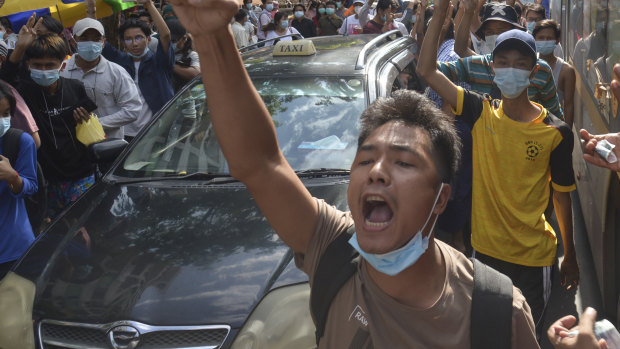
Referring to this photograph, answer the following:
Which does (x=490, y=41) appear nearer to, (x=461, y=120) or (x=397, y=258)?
(x=461, y=120)

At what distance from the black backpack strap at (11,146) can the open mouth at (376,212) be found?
3152 mm

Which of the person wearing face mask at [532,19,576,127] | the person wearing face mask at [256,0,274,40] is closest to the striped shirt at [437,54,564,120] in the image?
the person wearing face mask at [532,19,576,127]

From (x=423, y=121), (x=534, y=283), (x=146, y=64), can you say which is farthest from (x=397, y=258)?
(x=146, y=64)

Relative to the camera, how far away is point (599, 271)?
4527mm

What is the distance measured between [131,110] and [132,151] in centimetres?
150

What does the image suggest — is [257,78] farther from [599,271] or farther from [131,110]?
[599,271]

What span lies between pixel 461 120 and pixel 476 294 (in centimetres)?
317

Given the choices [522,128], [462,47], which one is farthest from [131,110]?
[522,128]

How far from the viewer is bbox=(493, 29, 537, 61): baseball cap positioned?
11.9 ft

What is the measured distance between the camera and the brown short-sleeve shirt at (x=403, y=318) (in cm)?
167

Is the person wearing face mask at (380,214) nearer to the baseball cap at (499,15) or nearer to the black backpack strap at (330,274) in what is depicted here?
the black backpack strap at (330,274)

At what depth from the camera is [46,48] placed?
5.18 m

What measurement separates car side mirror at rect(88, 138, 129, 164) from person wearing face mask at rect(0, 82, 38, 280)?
1.38ft

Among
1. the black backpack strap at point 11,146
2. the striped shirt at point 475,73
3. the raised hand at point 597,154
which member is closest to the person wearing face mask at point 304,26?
the striped shirt at point 475,73
